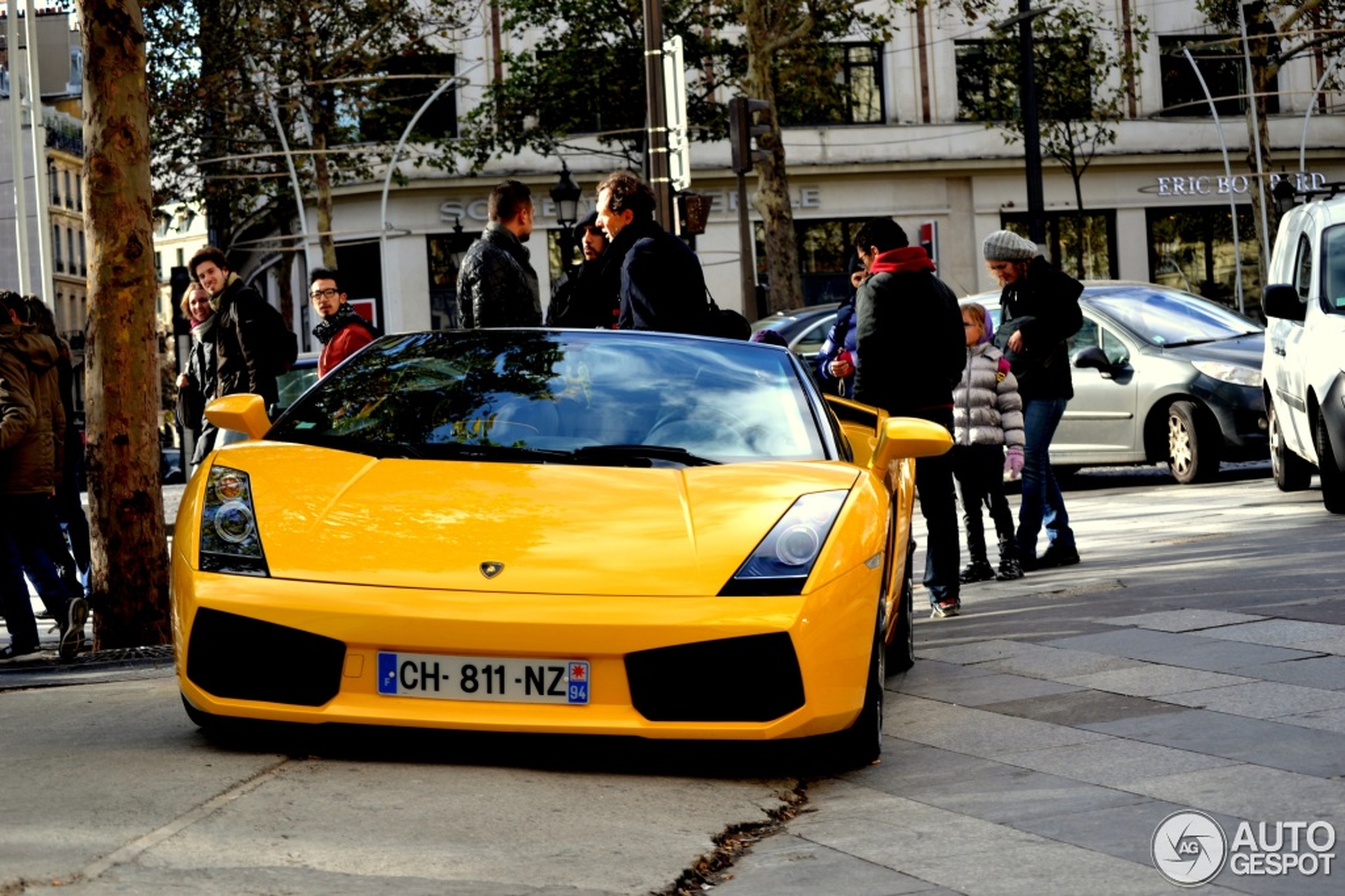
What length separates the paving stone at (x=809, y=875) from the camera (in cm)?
430

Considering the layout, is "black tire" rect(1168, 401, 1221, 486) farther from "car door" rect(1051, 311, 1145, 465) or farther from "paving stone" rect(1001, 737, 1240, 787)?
"paving stone" rect(1001, 737, 1240, 787)

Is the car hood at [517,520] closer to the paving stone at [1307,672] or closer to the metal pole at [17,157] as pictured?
the paving stone at [1307,672]

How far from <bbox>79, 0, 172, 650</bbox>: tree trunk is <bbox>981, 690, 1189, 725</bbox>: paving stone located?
4.55 meters

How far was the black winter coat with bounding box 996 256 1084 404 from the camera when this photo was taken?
11.0 metres

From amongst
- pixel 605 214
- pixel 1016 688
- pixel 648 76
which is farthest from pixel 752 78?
pixel 1016 688

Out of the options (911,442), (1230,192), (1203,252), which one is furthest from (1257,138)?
(911,442)

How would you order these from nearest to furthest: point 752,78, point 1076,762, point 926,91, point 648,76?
point 1076,762 → point 648,76 → point 752,78 → point 926,91

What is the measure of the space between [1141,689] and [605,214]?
4.00 m

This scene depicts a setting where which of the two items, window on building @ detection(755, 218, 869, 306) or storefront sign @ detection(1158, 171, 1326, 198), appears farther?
storefront sign @ detection(1158, 171, 1326, 198)

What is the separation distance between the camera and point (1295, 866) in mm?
4441

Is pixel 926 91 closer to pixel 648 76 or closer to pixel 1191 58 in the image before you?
pixel 1191 58

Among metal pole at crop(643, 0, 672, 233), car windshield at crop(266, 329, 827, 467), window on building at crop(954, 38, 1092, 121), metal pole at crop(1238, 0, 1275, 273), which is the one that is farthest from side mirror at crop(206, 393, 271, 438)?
metal pole at crop(1238, 0, 1275, 273)

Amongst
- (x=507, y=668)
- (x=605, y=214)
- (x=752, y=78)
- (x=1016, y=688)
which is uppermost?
(x=752, y=78)

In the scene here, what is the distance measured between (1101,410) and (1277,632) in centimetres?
911
